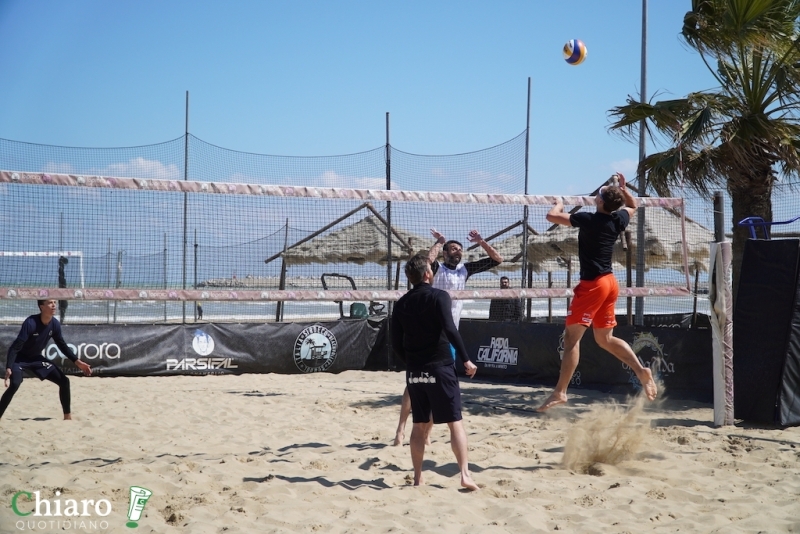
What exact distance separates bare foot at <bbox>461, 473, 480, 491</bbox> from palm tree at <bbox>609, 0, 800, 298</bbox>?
5183mm

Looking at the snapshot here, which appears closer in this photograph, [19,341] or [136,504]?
[136,504]

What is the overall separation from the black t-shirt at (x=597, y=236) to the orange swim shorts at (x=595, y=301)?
6 cm

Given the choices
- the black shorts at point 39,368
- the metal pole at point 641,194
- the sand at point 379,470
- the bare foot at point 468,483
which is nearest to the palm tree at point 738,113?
the metal pole at point 641,194

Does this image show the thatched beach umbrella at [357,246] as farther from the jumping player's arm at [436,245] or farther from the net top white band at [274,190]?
the jumping player's arm at [436,245]

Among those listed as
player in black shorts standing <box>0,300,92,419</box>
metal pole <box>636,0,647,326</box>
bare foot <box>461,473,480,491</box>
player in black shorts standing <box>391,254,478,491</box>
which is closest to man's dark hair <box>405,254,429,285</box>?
player in black shorts standing <box>391,254,478,491</box>

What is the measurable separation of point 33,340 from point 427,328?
4923 mm

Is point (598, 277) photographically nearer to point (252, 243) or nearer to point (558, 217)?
point (558, 217)

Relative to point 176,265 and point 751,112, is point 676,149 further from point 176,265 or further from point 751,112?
point 176,265

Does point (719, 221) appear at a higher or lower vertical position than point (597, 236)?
higher

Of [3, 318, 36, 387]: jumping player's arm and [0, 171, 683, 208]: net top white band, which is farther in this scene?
[3, 318, 36, 387]: jumping player's arm

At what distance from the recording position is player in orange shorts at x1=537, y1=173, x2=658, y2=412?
18.4ft

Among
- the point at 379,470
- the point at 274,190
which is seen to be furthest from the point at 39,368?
the point at 379,470

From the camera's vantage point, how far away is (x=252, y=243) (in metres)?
11.5

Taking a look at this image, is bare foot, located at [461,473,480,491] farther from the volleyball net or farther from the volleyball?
the volleyball
